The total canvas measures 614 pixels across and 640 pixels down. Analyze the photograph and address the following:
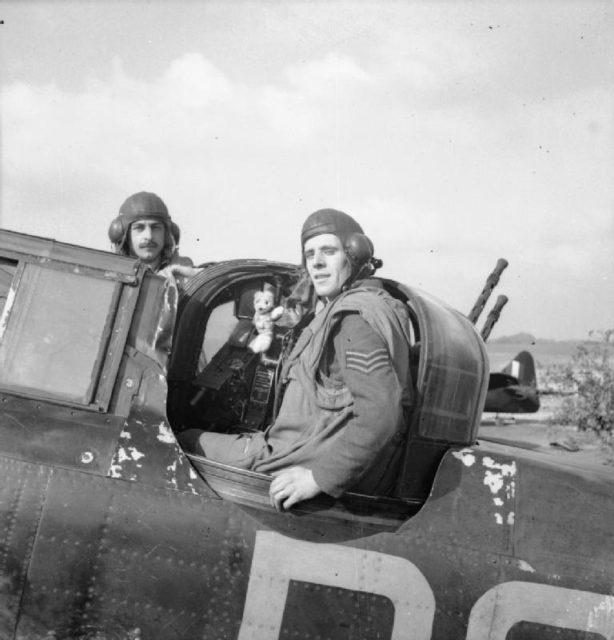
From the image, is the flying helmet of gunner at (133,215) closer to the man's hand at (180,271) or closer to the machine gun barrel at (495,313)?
the man's hand at (180,271)

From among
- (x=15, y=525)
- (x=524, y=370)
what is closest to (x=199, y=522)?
(x=15, y=525)

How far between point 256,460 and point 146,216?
6.35ft

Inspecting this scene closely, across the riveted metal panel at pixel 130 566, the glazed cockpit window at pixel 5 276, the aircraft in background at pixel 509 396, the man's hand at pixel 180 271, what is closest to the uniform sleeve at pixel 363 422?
the riveted metal panel at pixel 130 566

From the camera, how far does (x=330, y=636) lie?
2.62m

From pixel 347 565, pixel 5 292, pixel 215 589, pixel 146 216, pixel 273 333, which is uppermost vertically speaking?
pixel 146 216

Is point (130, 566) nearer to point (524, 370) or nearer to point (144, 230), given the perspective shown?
point (144, 230)

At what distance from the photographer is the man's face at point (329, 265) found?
130 inches

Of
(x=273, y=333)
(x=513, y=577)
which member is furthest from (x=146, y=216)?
(x=513, y=577)

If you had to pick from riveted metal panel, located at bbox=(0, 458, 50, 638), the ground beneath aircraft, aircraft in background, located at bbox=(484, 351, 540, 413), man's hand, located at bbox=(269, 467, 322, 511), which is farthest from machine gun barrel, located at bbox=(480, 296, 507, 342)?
aircraft in background, located at bbox=(484, 351, 540, 413)

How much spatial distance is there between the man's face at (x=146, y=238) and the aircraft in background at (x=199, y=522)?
1.38 meters

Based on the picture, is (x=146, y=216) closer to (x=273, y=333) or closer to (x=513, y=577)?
(x=273, y=333)

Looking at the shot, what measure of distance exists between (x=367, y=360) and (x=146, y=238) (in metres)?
2.08

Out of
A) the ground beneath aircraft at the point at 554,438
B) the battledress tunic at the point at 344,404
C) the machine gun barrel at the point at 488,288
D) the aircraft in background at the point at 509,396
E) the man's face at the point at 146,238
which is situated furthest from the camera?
the aircraft in background at the point at 509,396

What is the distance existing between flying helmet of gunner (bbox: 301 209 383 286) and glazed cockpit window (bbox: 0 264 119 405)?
96 cm
